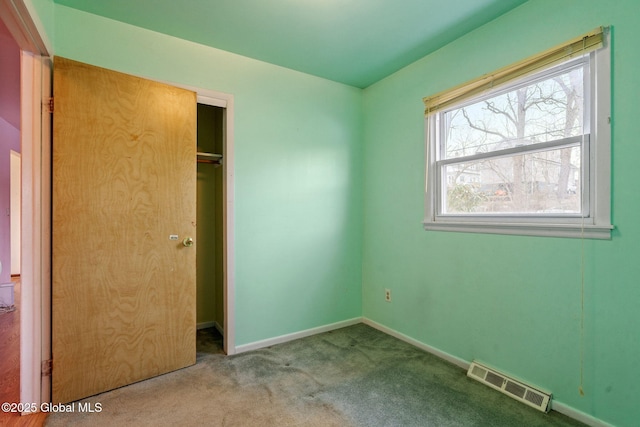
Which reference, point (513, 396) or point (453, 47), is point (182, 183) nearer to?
point (453, 47)

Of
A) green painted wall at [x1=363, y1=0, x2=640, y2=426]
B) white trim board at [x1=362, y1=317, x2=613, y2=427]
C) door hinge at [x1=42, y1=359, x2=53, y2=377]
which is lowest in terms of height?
white trim board at [x1=362, y1=317, x2=613, y2=427]

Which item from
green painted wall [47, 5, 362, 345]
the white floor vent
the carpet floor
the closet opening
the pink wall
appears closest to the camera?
the carpet floor

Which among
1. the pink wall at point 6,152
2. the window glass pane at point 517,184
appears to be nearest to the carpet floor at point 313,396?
the window glass pane at point 517,184

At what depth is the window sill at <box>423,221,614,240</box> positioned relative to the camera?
1.57 metres

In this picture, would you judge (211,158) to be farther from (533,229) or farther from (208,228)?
(533,229)

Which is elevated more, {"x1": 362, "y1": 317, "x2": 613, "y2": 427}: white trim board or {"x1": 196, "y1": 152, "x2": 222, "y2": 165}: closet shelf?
{"x1": 196, "y1": 152, "x2": 222, "y2": 165}: closet shelf

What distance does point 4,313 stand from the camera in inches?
127

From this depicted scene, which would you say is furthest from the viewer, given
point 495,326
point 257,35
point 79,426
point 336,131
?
point 336,131

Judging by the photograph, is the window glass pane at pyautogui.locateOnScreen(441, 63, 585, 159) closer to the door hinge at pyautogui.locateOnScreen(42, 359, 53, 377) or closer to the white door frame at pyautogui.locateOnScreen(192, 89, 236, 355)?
the white door frame at pyautogui.locateOnScreen(192, 89, 236, 355)

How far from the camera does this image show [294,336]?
2.72 m

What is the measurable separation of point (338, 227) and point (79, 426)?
229cm

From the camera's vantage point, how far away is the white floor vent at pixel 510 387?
1730mm

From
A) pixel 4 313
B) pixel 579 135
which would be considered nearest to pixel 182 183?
pixel 579 135

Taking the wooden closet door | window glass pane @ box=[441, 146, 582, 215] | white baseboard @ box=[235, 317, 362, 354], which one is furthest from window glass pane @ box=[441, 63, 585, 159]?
the wooden closet door
